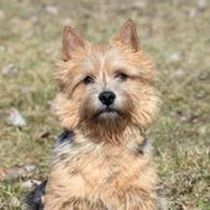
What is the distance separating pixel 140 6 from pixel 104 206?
419 inches

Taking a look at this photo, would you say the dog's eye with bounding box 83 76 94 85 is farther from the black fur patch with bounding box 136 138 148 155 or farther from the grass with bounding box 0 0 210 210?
Answer: the grass with bounding box 0 0 210 210

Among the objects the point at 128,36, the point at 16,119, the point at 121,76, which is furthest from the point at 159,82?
the point at 121,76

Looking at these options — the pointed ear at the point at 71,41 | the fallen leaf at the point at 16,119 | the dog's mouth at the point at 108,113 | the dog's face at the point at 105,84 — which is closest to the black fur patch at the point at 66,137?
the dog's face at the point at 105,84

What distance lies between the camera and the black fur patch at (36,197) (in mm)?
7926

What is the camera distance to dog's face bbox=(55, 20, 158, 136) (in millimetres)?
7203

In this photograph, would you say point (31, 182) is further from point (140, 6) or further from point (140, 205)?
point (140, 6)

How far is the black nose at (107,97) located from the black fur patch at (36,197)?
3.95 ft

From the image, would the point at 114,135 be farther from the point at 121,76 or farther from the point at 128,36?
the point at 128,36

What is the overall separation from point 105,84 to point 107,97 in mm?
207

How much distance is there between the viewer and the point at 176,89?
12.0m

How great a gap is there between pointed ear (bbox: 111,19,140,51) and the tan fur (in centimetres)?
2

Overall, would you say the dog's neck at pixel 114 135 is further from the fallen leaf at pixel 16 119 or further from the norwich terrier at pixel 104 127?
the fallen leaf at pixel 16 119

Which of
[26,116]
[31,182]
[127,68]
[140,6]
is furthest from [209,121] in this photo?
[140,6]

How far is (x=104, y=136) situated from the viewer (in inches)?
294
